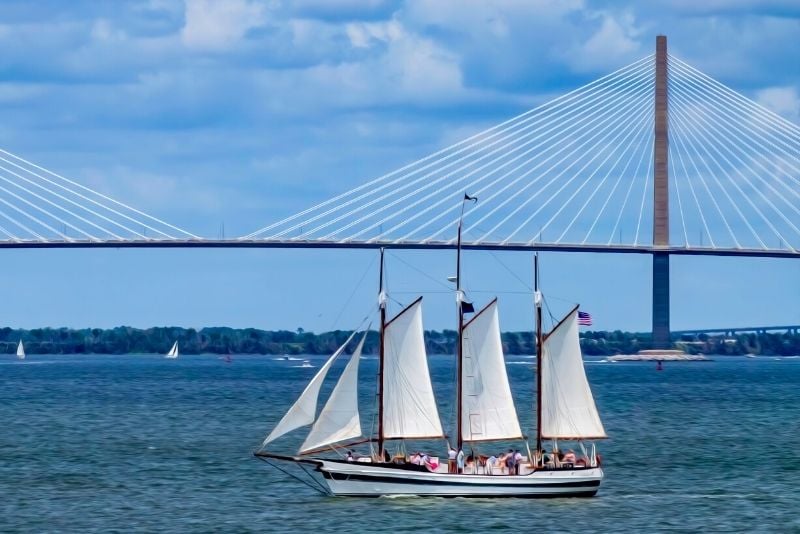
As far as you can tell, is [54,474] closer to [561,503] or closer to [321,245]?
[561,503]

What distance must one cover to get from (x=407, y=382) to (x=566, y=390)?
3.36 m

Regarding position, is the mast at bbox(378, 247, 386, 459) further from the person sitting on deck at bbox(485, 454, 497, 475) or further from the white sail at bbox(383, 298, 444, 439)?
the person sitting on deck at bbox(485, 454, 497, 475)

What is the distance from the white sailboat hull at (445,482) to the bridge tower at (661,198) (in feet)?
220

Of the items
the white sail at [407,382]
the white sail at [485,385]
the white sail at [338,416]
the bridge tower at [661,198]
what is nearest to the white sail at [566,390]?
the white sail at [485,385]

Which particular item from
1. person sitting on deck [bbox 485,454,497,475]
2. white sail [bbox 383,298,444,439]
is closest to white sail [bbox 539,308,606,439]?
person sitting on deck [bbox 485,454,497,475]

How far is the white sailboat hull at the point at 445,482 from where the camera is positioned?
32688 millimetres

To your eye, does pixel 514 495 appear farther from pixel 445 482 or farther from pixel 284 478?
pixel 284 478

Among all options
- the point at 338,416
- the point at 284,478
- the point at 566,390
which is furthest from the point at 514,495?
the point at 284,478

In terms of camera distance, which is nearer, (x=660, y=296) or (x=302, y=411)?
(x=302, y=411)

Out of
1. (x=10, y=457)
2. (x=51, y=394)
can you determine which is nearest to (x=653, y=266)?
(x=51, y=394)

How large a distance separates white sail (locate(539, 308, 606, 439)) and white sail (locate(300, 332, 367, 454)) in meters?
4.35

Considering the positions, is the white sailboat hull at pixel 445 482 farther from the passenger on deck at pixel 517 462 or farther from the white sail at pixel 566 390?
the white sail at pixel 566 390

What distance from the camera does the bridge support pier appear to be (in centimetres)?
10069

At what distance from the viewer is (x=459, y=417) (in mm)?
34250
